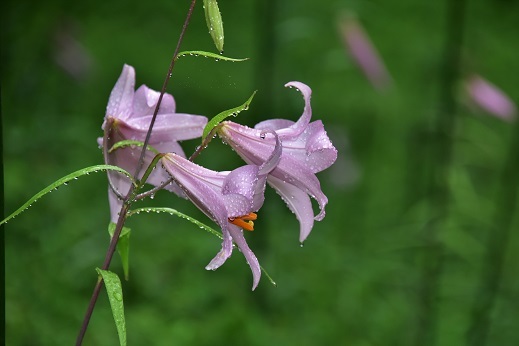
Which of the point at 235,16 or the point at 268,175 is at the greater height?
the point at 268,175

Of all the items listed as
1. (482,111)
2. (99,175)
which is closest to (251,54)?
(99,175)

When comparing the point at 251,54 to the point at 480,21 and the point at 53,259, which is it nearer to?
the point at 480,21

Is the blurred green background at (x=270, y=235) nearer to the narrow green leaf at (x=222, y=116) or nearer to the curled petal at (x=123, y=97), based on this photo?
the curled petal at (x=123, y=97)

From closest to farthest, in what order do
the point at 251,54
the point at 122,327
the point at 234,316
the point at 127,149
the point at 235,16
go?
the point at 122,327
the point at 127,149
the point at 234,316
the point at 251,54
the point at 235,16

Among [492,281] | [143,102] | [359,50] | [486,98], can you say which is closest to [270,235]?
[359,50]

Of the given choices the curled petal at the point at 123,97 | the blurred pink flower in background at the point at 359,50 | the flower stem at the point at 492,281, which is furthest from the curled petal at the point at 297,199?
the blurred pink flower in background at the point at 359,50
